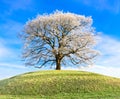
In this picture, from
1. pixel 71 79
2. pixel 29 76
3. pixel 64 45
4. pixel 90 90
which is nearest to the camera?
pixel 90 90

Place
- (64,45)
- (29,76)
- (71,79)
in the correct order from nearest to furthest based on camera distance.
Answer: (71,79)
(29,76)
(64,45)

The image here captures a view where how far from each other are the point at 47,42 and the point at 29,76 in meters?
11.8

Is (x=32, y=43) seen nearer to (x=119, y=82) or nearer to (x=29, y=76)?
(x=29, y=76)

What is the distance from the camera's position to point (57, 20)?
50.5 meters

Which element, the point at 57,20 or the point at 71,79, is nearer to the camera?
the point at 71,79

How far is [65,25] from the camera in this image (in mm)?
50531

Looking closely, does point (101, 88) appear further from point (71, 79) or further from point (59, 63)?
point (59, 63)

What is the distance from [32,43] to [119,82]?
20.1 meters

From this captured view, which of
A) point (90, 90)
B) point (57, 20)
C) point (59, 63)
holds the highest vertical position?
point (57, 20)

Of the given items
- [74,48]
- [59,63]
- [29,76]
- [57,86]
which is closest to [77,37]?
[74,48]

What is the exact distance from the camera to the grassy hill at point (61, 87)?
99.1ft

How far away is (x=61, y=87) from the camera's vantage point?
3303cm

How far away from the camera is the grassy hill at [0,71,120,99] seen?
30.2m

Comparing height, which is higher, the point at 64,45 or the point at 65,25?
the point at 65,25
